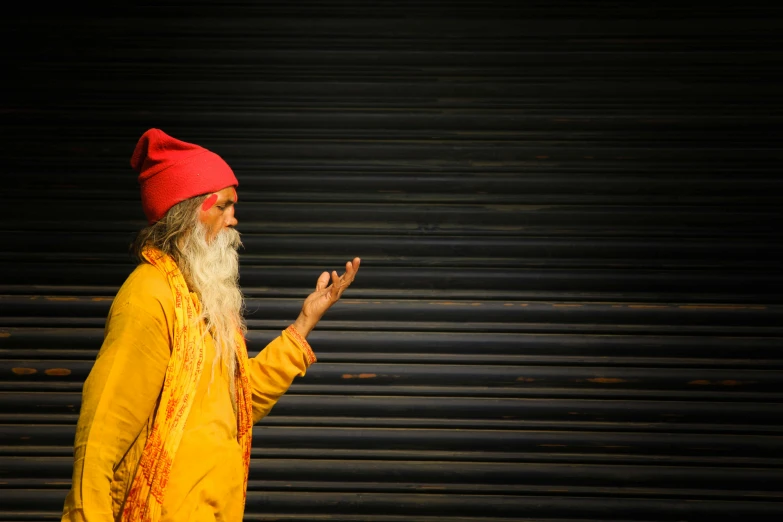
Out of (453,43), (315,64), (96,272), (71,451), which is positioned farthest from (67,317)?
(453,43)

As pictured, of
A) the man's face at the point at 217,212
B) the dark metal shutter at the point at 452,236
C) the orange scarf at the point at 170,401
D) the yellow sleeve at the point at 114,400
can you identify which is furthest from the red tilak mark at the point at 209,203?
the dark metal shutter at the point at 452,236

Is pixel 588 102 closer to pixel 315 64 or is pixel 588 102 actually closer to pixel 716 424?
pixel 315 64

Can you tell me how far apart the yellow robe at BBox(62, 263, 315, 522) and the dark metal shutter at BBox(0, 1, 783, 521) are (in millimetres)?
1516

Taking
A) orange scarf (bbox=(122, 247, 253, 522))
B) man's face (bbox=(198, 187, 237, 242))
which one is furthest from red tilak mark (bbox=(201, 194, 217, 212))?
orange scarf (bbox=(122, 247, 253, 522))

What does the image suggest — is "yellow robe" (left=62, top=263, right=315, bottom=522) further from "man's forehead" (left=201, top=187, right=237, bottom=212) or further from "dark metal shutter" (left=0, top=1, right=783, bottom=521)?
"dark metal shutter" (left=0, top=1, right=783, bottom=521)

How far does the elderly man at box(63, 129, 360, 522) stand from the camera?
80.3 inches

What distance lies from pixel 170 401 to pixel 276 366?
481 mm

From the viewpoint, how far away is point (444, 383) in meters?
3.78

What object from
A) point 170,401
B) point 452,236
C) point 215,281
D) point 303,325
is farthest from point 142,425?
point 452,236

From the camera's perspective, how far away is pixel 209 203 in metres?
2.41

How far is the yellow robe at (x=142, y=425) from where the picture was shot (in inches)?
78.6

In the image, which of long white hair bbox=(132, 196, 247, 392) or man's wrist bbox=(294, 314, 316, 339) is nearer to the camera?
long white hair bbox=(132, 196, 247, 392)

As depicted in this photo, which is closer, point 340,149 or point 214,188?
point 214,188

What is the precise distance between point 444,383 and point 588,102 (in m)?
1.61
